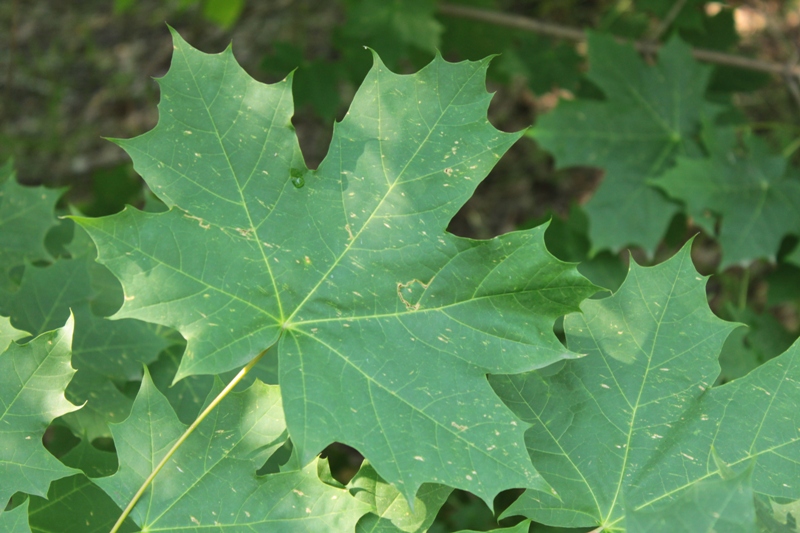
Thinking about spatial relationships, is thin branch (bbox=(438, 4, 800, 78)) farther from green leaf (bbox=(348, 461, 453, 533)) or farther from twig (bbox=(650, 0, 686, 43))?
green leaf (bbox=(348, 461, 453, 533))

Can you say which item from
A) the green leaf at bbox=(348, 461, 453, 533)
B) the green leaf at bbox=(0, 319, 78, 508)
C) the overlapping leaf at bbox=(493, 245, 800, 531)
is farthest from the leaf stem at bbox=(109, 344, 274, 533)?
the overlapping leaf at bbox=(493, 245, 800, 531)

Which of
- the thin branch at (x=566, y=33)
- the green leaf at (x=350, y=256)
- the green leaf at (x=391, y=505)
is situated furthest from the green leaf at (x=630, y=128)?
the green leaf at (x=391, y=505)

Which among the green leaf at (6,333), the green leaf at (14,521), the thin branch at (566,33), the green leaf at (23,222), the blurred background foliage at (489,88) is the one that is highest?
the green leaf at (6,333)

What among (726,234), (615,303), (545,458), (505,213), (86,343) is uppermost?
(615,303)

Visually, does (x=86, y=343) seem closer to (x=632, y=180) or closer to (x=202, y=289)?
(x=202, y=289)

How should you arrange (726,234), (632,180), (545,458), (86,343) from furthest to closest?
(632,180)
(726,234)
(86,343)
(545,458)

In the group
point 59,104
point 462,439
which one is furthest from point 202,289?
point 59,104

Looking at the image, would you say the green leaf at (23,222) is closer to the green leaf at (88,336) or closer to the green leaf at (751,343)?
the green leaf at (88,336)
